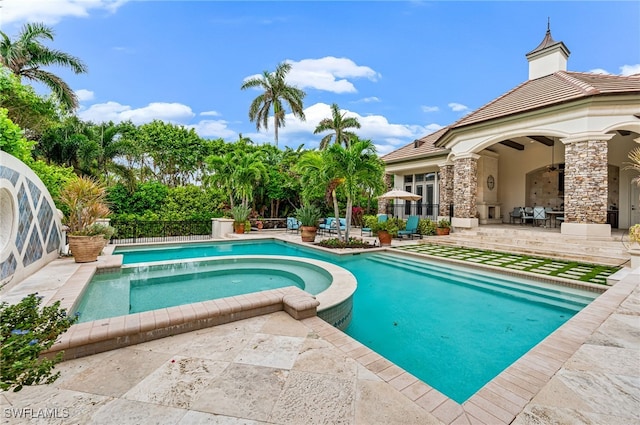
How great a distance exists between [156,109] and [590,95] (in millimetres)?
34588

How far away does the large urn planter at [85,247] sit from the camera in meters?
7.61

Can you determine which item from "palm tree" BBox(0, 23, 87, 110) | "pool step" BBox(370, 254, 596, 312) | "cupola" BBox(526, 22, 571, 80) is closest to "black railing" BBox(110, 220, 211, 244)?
"palm tree" BBox(0, 23, 87, 110)

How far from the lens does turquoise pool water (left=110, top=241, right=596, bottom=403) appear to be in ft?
12.1

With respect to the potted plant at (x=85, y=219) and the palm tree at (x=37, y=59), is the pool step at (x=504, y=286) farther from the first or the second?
the palm tree at (x=37, y=59)

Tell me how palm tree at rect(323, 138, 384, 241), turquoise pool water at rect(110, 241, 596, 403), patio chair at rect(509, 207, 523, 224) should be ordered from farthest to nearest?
patio chair at rect(509, 207, 523, 224) → palm tree at rect(323, 138, 384, 241) → turquoise pool water at rect(110, 241, 596, 403)

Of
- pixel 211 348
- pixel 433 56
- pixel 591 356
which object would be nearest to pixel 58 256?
pixel 211 348

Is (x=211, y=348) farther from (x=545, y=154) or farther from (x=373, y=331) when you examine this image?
(x=545, y=154)

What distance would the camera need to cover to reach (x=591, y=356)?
3.03 meters

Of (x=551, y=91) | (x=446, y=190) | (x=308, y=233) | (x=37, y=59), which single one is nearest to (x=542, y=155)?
(x=551, y=91)

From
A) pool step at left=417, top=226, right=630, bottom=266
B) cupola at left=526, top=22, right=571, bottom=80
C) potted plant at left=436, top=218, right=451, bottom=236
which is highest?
cupola at left=526, top=22, right=571, bottom=80

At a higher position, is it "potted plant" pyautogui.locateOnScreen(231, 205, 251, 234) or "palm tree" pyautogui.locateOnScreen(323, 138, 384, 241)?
"palm tree" pyautogui.locateOnScreen(323, 138, 384, 241)

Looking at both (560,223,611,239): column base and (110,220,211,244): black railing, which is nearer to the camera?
(560,223,611,239): column base

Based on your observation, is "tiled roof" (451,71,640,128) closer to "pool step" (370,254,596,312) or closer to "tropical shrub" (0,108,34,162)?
"pool step" (370,254,596,312)

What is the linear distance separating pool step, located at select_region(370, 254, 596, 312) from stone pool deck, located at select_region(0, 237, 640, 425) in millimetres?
2592
